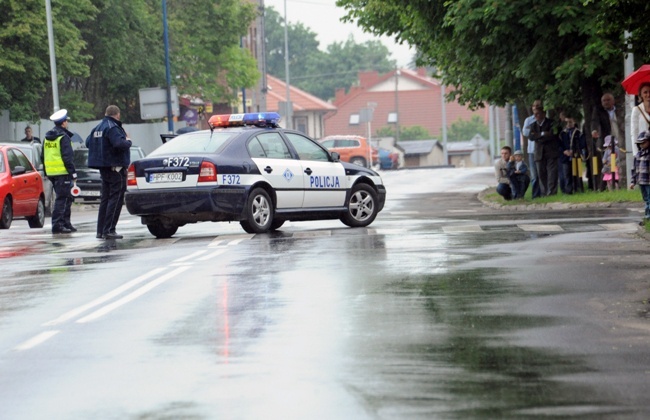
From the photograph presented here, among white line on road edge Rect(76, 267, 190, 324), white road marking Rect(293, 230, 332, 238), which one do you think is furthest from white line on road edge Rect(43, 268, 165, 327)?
white road marking Rect(293, 230, 332, 238)

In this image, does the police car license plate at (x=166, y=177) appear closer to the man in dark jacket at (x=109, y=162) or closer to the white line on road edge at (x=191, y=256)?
the man in dark jacket at (x=109, y=162)

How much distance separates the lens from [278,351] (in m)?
8.35

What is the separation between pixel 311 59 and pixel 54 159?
14117 cm

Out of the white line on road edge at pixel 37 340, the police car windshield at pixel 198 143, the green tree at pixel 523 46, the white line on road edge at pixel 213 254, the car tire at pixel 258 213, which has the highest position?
the green tree at pixel 523 46

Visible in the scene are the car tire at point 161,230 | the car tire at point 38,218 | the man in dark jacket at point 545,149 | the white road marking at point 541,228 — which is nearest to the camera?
the white road marking at point 541,228

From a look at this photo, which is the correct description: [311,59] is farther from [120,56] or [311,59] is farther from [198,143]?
[198,143]

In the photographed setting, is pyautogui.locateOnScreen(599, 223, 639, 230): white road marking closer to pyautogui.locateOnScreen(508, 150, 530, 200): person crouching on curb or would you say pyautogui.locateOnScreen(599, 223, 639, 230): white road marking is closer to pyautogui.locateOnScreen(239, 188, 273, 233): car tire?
pyautogui.locateOnScreen(239, 188, 273, 233): car tire

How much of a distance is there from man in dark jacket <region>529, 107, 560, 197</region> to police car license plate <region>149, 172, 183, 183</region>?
10696 mm

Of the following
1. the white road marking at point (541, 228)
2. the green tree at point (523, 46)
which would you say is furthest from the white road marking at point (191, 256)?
the green tree at point (523, 46)

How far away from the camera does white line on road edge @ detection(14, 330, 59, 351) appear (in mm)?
8953

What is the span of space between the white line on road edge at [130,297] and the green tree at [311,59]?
142 m

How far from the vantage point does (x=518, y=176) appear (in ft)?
99.6

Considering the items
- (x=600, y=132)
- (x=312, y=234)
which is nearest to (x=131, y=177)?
(x=312, y=234)

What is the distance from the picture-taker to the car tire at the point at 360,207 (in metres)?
21.2
